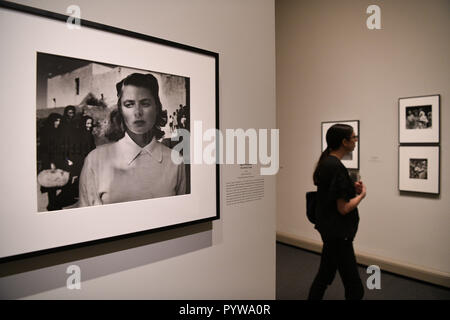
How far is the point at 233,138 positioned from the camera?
4.91 feet

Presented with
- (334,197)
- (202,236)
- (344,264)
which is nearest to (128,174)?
(202,236)

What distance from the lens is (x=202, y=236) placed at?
4.56ft

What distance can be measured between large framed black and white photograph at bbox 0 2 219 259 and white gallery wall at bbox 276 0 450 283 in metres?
2.73

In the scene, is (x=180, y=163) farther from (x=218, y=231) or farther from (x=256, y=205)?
(x=256, y=205)

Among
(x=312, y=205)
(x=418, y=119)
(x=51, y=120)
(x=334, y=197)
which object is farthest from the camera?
(x=418, y=119)

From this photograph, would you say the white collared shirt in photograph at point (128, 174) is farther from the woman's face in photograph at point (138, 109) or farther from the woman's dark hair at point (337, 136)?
the woman's dark hair at point (337, 136)

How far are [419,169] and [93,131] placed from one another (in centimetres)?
321

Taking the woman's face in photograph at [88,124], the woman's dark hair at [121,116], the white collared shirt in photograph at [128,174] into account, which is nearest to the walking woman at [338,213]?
the white collared shirt in photograph at [128,174]

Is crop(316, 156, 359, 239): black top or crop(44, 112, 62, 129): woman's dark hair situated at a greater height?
crop(44, 112, 62, 129): woman's dark hair

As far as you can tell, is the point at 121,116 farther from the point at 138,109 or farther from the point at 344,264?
the point at 344,264

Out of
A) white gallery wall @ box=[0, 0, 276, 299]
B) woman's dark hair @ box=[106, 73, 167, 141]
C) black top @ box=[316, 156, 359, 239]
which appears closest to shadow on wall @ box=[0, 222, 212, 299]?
white gallery wall @ box=[0, 0, 276, 299]

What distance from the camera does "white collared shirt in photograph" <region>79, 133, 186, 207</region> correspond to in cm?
99

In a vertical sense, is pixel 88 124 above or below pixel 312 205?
above

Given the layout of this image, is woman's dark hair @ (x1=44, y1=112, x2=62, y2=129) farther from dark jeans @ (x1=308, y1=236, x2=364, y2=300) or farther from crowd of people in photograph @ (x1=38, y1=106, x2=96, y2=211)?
dark jeans @ (x1=308, y1=236, x2=364, y2=300)
